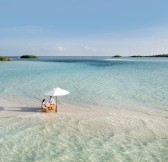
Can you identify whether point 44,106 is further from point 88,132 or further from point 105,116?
point 88,132

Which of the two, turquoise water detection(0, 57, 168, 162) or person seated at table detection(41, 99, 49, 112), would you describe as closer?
turquoise water detection(0, 57, 168, 162)

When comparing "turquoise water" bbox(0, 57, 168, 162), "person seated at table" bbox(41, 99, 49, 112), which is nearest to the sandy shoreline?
"turquoise water" bbox(0, 57, 168, 162)

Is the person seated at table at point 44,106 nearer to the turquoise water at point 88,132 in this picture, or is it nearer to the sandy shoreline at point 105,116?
the sandy shoreline at point 105,116

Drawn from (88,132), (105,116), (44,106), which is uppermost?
(44,106)

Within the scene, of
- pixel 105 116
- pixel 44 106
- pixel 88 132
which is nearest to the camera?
pixel 88 132

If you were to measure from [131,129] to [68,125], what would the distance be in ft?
13.3

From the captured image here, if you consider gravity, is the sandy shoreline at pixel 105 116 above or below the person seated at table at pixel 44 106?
below

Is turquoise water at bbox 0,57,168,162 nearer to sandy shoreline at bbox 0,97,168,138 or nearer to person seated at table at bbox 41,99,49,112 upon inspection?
sandy shoreline at bbox 0,97,168,138

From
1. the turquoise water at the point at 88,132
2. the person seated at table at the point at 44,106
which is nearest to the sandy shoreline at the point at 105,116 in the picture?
the turquoise water at the point at 88,132

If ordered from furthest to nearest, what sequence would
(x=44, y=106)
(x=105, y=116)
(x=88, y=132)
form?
(x=44, y=106) → (x=105, y=116) → (x=88, y=132)

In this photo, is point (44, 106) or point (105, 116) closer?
point (105, 116)

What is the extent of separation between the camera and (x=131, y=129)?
1333cm

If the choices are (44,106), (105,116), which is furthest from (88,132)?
(44,106)

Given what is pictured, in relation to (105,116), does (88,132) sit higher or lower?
lower
